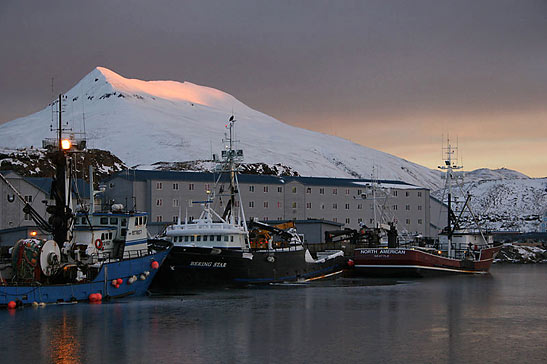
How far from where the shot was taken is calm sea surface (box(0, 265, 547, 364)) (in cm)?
2725

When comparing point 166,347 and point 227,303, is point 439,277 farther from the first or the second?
point 166,347

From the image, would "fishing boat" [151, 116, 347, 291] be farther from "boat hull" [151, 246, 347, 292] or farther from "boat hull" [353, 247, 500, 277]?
"boat hull" [353, 247, 500, 277]

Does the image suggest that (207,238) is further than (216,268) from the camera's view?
Yes

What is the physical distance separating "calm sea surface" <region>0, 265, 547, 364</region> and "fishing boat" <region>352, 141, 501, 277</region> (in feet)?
50.6

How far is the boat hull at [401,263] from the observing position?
210 ft

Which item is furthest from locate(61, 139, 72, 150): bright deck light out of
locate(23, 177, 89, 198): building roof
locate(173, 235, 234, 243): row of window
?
locate(23, 177, 89, 198): building roof

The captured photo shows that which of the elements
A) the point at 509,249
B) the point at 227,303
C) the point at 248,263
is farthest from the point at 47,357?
the point at 509,249

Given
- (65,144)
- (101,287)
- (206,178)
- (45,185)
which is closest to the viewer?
(101,287)

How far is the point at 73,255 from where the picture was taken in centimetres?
4112

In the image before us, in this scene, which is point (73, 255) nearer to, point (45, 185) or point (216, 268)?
point (216, 268)

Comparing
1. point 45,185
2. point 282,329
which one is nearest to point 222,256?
point 282,329

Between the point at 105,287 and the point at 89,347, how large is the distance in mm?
12387

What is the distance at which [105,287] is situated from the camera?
4069 centimetres

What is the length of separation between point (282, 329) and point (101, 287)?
12580 millimetres
